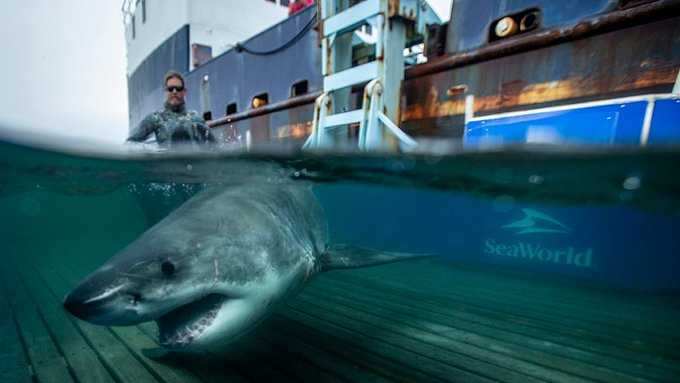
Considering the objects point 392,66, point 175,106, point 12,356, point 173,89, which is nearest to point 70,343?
point 12,356

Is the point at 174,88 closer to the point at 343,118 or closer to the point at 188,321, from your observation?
the point at 343,118

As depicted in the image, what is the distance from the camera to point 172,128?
17.8 feet

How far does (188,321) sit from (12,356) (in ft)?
8.46

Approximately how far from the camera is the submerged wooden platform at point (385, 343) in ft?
9.74

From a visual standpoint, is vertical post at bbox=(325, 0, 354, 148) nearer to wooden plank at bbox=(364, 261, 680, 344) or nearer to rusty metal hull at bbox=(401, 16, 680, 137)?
rusty metal hull at bbox=(401, 16, 680, 137)

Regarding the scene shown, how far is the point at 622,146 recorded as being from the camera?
4.01 meters

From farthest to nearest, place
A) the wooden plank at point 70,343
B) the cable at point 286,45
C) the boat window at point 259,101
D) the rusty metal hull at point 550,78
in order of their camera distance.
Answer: the boat window at point 259,101 → the cable at point 286,45 → the rusty metal hull at point 550,78 → the wooden plank at point 70,343

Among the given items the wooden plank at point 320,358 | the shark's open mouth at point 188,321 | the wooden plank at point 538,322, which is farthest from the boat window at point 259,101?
the shark's open mouth at point 188,321

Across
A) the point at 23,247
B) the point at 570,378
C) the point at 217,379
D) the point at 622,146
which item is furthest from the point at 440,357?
the point at 23,247

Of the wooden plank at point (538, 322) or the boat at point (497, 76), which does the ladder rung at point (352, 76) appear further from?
the wooden plank at point (538, 322)

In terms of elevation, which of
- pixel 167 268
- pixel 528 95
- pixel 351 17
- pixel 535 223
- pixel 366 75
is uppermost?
pixel 351 17

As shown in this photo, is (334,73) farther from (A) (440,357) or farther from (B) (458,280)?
(A) (440,357)

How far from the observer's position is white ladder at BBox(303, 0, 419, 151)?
660 cm

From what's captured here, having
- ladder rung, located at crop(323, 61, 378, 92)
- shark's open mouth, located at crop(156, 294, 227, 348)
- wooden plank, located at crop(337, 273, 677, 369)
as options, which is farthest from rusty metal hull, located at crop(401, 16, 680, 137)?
shark's open mouth, located at crop(156, 294, 227, 348)
